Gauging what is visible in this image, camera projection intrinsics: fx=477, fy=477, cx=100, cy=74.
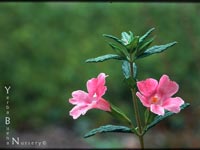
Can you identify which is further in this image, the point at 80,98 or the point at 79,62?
the point at 79,62

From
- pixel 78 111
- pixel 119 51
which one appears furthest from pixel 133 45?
pixel 78 111

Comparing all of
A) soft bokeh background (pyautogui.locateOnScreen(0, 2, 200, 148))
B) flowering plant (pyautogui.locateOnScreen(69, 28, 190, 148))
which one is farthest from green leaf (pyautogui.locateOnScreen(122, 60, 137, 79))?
soft bokeh background (pyautogui.locateOnScreen(0, 2, 200, 148))

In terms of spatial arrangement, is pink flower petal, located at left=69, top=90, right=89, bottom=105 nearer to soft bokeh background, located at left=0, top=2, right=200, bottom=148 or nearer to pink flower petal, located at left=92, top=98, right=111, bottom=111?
pink flower petal, located at left=92, top=98, right=111, bottom=111

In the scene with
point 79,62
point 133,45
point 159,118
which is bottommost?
point 159,118

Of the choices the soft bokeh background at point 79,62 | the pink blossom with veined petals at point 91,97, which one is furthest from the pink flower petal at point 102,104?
the soft bokeh background at point 79,62

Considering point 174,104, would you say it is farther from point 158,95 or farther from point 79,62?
point 79,62

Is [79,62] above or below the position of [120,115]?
above

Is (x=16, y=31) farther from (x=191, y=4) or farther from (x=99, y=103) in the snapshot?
(x=99, y=103)
